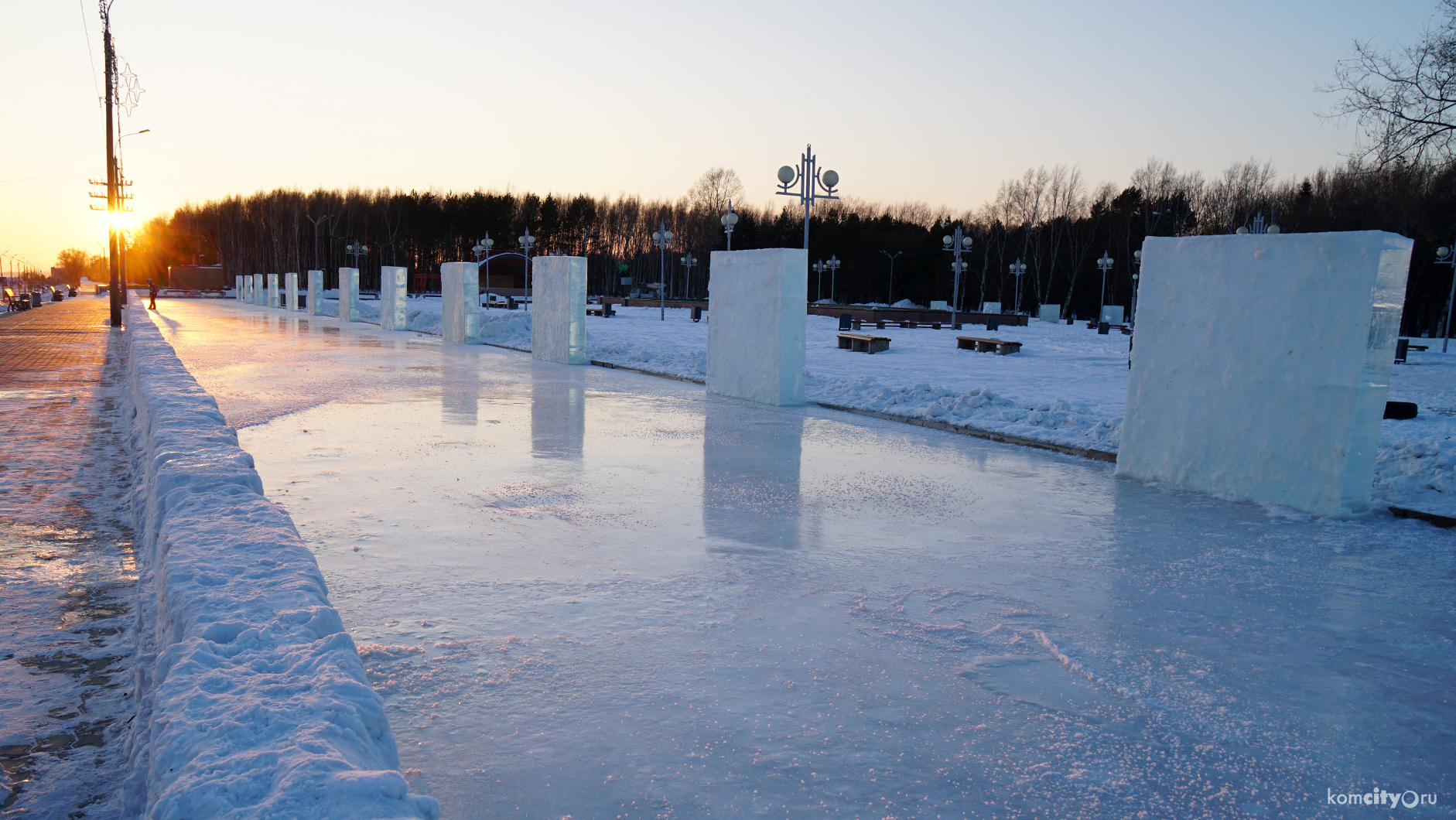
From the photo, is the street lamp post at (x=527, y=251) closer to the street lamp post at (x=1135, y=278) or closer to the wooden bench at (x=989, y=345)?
the wooden bench at (x=989, y=345)

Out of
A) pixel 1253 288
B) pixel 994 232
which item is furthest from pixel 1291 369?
pixel 994 232

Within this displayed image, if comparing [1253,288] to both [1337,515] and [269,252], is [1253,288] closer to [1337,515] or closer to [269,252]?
[1337,515]

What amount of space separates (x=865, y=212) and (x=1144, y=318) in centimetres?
8836

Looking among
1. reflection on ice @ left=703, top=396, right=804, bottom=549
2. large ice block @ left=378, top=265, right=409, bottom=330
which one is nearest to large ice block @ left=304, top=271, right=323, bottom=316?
large ice block @ left=378, top=265, right=409, bottom=330

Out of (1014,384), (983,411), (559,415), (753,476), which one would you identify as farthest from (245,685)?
(1014,384)

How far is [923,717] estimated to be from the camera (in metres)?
2.81

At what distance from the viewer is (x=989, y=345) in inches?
870

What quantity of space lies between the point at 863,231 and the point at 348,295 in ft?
162

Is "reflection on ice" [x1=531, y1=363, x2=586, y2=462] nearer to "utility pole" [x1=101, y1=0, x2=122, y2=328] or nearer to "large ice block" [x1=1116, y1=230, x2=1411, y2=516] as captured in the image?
"large ice block" [x1=1116, y1=230, x2=1411, y2=516]

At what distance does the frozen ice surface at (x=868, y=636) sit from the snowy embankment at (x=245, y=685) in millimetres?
402

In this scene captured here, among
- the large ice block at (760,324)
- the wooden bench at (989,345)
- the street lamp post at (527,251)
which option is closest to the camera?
the large ice block at (760,324)

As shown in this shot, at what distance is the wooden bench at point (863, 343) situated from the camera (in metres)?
20.9

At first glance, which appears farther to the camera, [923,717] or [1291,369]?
[1291,369]

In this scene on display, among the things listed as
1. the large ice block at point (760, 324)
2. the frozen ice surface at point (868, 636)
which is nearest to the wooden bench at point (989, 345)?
the large ice block at point (760, 324)
